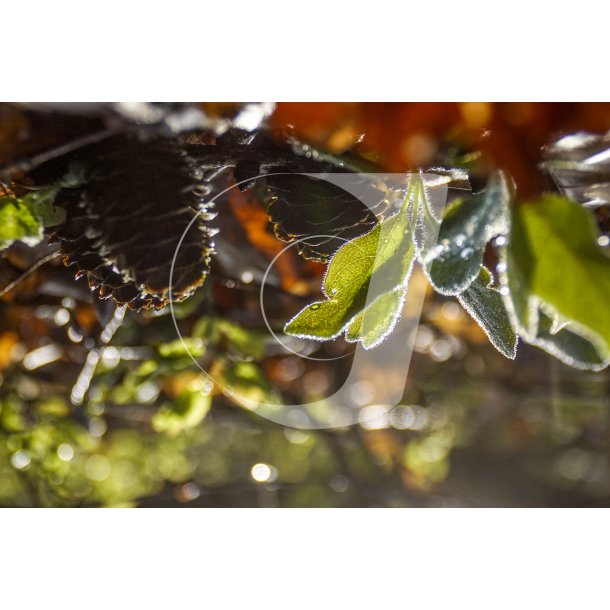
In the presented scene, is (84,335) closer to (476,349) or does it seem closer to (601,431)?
(476,349)

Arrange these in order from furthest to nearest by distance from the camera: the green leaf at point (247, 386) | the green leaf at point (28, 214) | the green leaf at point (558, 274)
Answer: the green leaf at point (247, 386)
the green leaf at point (28, 214)
the green leaf at point (558, 274)

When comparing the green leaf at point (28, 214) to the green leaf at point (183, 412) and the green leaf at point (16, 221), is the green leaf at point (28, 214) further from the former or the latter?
the green leaf at point (183, 412)

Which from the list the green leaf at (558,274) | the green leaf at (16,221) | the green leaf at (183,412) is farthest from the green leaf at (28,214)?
the green leaf at (558,274)

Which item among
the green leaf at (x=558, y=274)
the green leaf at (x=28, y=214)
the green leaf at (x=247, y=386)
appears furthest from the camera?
the green leaf at (x=247, y=386)

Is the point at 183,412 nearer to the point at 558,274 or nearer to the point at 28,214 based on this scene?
the point at 28,214

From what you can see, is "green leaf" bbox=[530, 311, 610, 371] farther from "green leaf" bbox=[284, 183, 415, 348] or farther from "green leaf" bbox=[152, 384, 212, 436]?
"green leaf" bbox=[152, 384, 212, 436]
